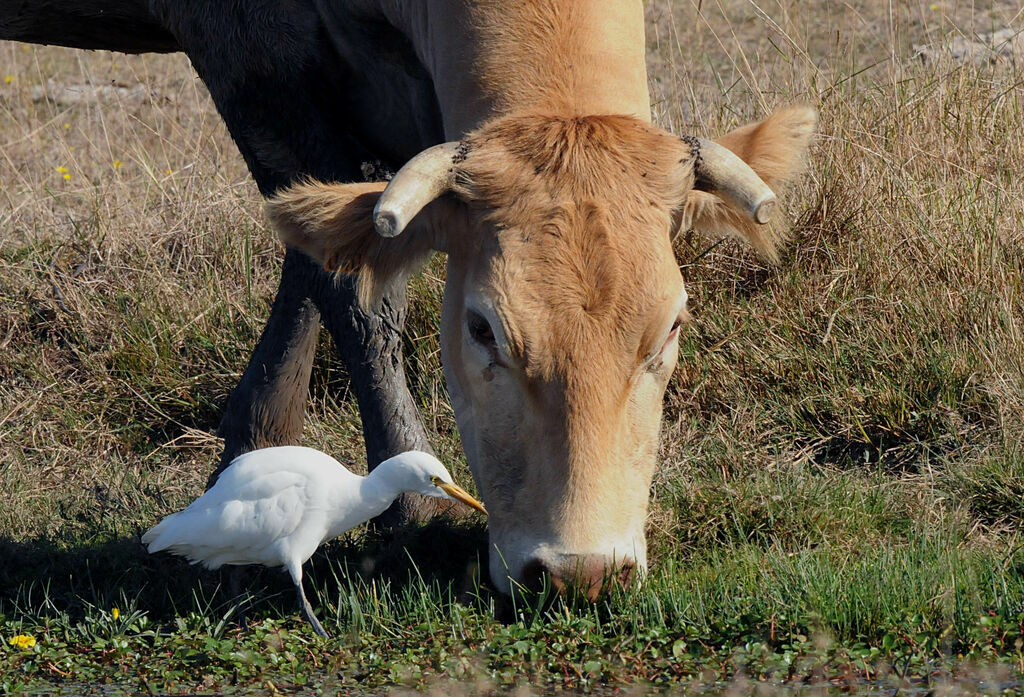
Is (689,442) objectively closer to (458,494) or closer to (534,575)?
(458,494)

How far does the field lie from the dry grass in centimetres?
2

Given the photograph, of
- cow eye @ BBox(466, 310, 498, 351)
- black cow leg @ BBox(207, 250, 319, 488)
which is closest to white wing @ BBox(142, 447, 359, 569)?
cow eye @ BBox(466, 310, 498, 351)

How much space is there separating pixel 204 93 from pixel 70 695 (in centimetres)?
710

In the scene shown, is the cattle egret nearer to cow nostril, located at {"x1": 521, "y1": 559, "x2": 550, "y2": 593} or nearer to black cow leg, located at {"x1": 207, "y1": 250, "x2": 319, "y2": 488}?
cow nostril, located at {"x1": 521, "y1": 559, "x2": 550, "y2": 593}

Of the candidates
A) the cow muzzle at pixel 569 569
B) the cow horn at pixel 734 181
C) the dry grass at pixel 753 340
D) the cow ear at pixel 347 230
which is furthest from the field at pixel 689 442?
the cow horn at pixel 734 181

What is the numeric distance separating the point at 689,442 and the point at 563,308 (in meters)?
2.12

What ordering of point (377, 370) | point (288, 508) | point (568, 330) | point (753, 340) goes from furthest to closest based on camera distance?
point (753, 340)
point (377, 370)
point (288, 508)
point (568, 330)

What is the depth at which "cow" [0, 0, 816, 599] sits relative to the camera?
3.29m

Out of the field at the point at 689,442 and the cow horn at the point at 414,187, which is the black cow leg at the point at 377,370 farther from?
the cow horn at the point at 414,187

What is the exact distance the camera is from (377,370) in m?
4.89

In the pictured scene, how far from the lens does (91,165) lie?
341 inches

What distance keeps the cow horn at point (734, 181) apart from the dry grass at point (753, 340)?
1.27 m

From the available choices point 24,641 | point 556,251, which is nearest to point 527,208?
point 556,251

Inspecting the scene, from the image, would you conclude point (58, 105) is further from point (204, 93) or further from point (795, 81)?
point (795, 81)
